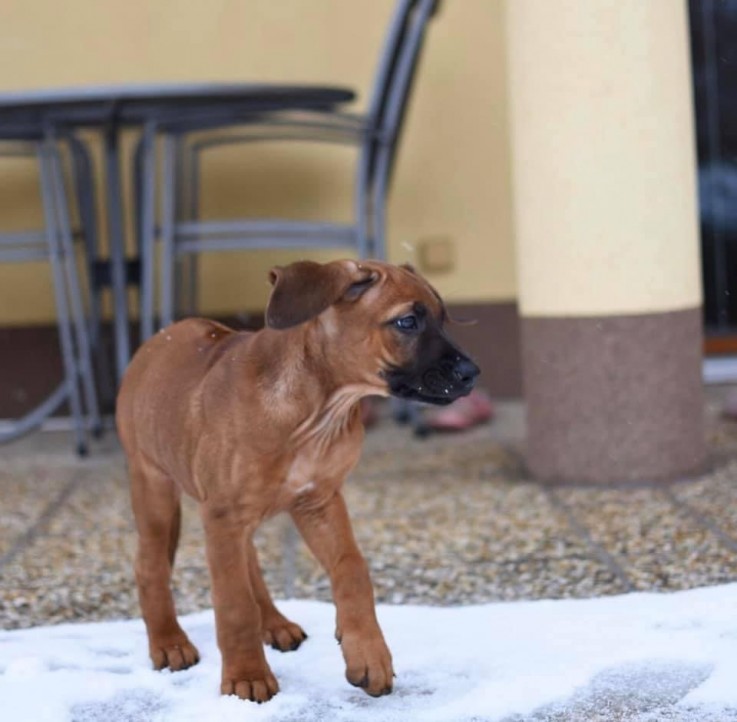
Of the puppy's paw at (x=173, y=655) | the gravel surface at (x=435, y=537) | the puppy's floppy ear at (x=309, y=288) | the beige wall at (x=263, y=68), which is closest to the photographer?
the puppy's floppy ear at (x=309, y=288)

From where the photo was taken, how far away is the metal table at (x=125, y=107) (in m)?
3.91

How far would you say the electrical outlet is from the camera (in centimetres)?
530

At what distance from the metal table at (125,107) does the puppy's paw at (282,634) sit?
1.90m

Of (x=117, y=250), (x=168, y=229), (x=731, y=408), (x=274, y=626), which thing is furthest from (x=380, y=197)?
(x=274, y=626)

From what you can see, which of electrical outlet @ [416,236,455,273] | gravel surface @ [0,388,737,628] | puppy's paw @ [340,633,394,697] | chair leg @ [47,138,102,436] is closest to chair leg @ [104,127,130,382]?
chair leg @ [47,138,102,436]

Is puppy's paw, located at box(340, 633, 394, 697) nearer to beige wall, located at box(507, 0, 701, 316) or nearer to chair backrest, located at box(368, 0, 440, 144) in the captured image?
beige wall, located at box(507, 0, 701, 316)

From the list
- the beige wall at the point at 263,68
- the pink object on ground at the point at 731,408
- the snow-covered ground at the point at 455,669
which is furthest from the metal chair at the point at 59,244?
the pink object on ground at the point at 731,408

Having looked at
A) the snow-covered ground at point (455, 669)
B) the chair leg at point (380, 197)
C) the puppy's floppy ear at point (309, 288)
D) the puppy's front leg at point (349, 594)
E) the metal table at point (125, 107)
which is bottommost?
the snow-covered ground at point (455, 669)

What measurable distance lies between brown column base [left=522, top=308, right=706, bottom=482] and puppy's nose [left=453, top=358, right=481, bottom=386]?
5.46 feet

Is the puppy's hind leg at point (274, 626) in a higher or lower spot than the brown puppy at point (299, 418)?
lower

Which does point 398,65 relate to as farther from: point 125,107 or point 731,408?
point 731,408

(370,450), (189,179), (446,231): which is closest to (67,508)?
(370,450)

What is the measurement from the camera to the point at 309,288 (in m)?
2.01

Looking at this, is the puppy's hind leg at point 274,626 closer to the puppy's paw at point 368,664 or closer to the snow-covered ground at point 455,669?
the snow-covered ground at point 455,669
